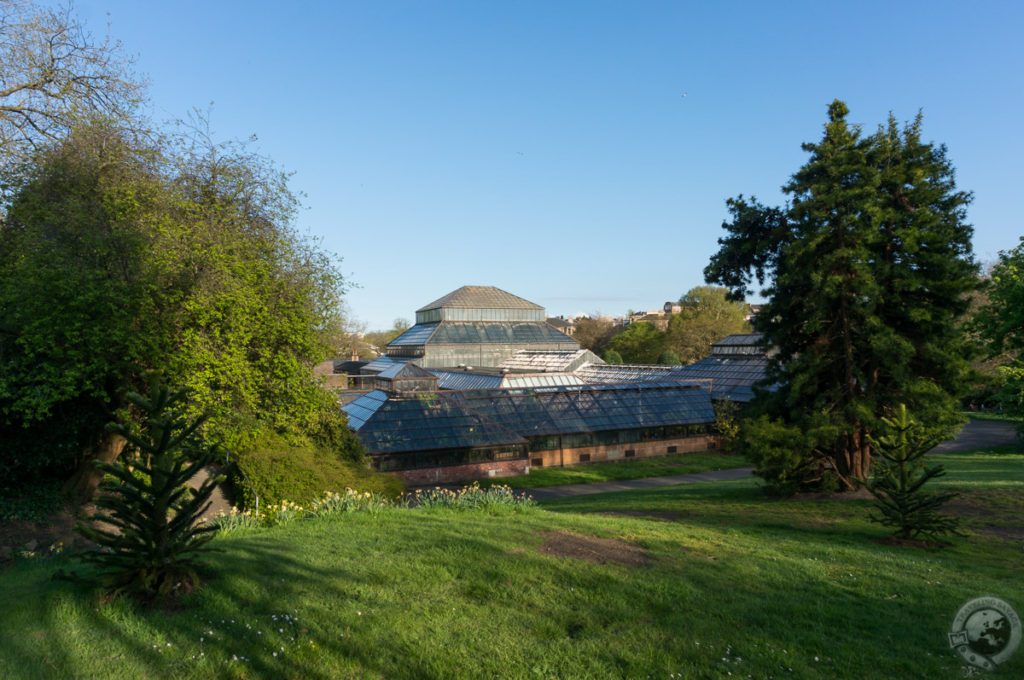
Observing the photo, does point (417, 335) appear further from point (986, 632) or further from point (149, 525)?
point (986, 632)

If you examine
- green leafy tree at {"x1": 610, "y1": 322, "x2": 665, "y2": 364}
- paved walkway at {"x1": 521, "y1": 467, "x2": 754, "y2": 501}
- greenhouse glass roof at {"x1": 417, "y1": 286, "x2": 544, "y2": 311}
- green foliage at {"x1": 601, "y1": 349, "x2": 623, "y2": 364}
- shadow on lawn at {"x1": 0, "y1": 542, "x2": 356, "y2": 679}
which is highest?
greenhouse glass roof at {"x1": 417, "y1": 286, "x2": 544, "y2": 311}

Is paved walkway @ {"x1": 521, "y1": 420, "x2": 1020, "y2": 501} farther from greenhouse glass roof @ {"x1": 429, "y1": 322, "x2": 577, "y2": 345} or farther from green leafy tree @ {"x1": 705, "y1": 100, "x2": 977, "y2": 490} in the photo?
greenhouse glass roof @ {"x1": 429, "y1": 322, "x2": 577, "y2": 345}

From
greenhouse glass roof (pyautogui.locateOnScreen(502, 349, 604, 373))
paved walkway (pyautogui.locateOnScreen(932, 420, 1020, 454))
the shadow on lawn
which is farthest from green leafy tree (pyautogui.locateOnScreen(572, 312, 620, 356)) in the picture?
the shadow on lawn

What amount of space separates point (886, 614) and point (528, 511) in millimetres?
6952

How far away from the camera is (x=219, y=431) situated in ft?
49.8

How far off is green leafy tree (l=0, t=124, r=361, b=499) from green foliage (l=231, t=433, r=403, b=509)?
590 mm

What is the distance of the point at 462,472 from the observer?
89.6 ft

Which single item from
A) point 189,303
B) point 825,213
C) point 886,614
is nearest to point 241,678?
point 886,614

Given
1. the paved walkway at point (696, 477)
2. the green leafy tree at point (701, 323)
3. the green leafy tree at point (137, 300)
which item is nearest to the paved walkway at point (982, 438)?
the paved walkway at point (696, 477)

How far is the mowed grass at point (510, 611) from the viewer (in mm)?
5371

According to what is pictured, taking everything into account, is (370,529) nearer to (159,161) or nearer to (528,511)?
(528,511)

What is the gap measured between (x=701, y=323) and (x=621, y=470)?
4623 cm

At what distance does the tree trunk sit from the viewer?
16266mm

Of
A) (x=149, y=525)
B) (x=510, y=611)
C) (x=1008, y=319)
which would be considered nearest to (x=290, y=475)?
(x=149, y=525)
